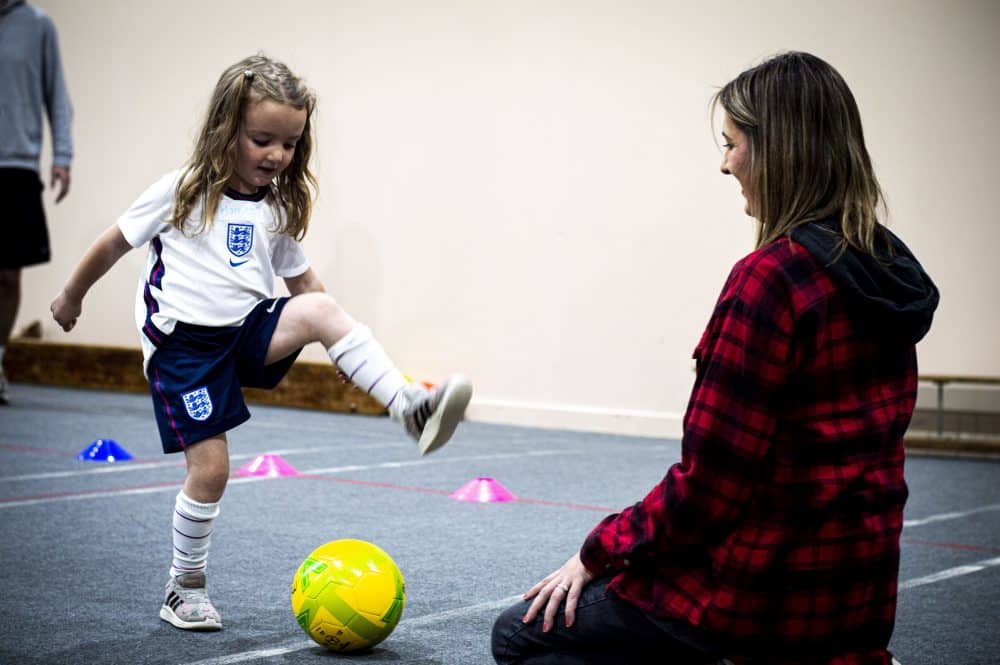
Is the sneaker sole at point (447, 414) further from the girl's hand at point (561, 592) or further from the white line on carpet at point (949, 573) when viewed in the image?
the white line on carpet at point (949, 573)

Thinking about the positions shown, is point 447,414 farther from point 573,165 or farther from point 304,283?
point 573,165

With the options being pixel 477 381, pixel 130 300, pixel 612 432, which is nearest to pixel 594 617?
pixel 612 432

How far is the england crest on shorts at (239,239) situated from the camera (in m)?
2.53

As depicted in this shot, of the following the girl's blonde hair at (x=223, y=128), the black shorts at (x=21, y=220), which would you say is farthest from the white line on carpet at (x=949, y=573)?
the black shorts at (x=21, y=220)

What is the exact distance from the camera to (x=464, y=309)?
7.29 m

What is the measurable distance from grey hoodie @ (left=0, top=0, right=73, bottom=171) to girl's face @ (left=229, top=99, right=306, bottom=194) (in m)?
Answer: 3.28

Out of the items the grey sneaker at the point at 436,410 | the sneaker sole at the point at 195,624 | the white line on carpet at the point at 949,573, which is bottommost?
the white line on carpet at the point at 949,573

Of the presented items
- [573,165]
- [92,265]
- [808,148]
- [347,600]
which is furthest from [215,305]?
[573,165]

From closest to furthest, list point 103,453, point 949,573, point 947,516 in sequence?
1. point 949,573
2. point 947,516
3. point 103,453

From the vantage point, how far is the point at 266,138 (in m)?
2.50

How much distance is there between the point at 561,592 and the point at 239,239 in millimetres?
1278

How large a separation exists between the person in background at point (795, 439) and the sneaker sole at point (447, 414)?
0.65 metres

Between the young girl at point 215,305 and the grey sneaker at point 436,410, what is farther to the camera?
the young girl at point 215,305

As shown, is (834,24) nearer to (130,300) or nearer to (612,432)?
(612,432)
